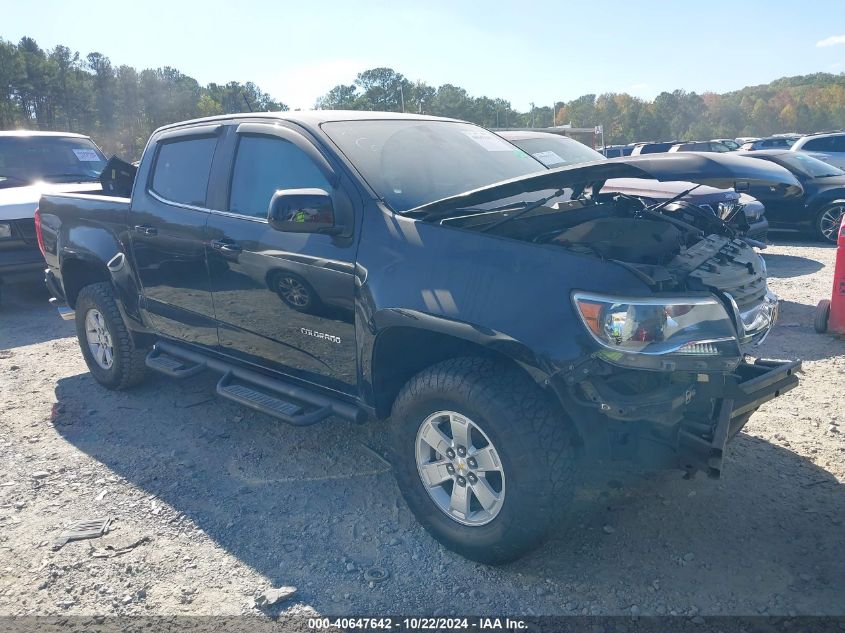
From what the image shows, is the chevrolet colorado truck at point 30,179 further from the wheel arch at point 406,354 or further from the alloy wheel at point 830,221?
the alloy wheel at point 830,221

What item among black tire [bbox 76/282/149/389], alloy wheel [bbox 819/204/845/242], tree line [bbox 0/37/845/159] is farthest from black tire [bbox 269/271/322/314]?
tree line [bbox 0/37/845/159]

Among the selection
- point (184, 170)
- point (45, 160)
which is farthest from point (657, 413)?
point (45, 160)

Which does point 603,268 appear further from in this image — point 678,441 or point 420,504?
point 420,504

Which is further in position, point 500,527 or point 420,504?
point 420,504

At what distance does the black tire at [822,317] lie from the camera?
229 inches

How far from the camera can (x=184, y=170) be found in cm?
443

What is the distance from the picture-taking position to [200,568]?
307cm

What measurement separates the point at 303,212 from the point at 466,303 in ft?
3.12

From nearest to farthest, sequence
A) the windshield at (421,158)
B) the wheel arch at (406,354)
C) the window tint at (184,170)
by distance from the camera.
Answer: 1. the wheel arch at (406,354)
2. the windshield at (421,158)
3. the window tint at (184,170)

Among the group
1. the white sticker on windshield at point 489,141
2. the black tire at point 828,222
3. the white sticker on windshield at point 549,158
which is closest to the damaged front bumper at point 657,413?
the white sticker on windshield at point 489,141

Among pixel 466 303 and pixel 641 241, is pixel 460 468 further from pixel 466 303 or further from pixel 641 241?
pixel 641 241

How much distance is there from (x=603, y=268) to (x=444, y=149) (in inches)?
64.3

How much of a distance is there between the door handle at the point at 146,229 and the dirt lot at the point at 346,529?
1325 millimetres

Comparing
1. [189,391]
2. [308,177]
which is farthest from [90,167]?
[308,177]
